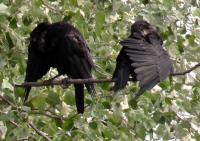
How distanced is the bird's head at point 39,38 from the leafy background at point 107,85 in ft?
0.21

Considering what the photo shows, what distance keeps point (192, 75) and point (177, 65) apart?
0.12 m

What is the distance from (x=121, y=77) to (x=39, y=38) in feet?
2.31

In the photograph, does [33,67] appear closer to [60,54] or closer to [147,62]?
[60,54]

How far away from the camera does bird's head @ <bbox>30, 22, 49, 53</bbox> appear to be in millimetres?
4398

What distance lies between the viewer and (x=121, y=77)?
Answer: 4.02m

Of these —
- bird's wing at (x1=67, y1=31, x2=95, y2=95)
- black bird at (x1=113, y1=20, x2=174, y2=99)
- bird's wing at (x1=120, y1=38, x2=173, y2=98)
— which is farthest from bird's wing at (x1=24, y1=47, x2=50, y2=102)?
bird's wing at (x1=120, y1=38, x2=173, y2=98)

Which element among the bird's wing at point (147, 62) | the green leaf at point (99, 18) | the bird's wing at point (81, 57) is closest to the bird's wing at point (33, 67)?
the bird's wing at point (81, 57)

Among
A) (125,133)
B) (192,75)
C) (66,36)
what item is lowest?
(125,133)

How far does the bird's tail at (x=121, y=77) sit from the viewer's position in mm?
3934

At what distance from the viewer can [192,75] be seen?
4.61m

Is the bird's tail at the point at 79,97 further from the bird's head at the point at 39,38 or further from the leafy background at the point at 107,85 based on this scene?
the bird's head at the point at 39,38

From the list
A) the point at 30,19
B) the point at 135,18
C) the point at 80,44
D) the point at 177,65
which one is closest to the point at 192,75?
the point at 177,65

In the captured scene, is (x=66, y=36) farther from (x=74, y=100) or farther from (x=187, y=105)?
(x=187, y=105)

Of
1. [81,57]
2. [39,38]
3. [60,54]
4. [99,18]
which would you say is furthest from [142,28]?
[39,38]
